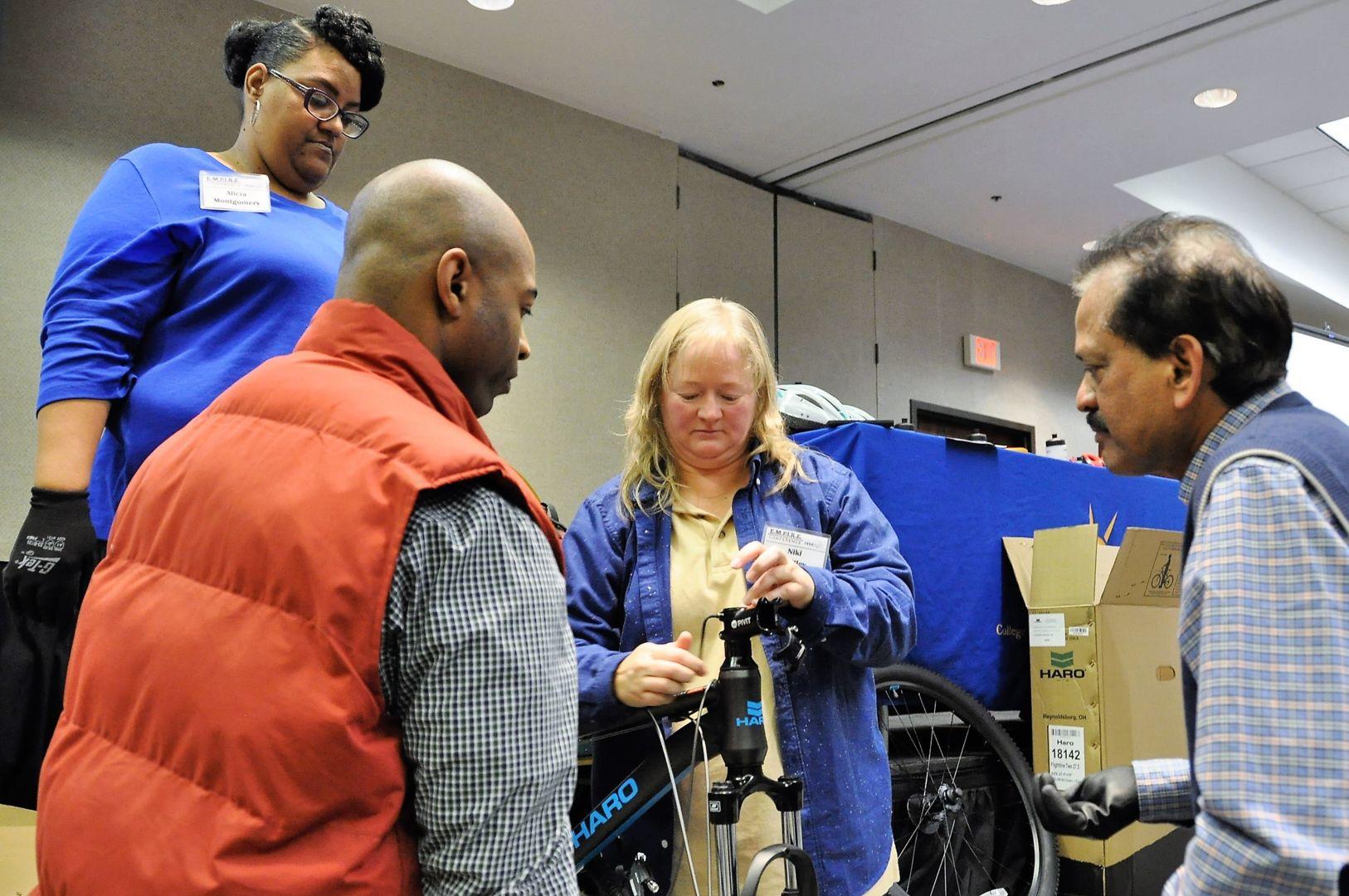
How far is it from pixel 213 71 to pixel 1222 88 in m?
4.09

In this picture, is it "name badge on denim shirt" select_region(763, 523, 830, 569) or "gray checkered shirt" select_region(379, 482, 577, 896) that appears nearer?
"gray checkered shirt" select_region(379, 482, 577, 896)

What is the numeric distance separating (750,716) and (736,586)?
303 millimetres

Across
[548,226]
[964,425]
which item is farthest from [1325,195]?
[548,226]

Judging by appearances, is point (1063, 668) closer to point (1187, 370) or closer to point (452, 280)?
point (1187, 370)

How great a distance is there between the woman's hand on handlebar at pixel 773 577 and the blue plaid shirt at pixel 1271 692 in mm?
548

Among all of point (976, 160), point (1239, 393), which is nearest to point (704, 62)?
point (976, 160)

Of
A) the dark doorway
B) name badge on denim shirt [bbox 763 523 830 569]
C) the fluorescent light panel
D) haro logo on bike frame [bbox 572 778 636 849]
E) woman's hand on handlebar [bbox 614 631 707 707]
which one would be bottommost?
haro logo on bike frame [bbox 572 778 636 849]

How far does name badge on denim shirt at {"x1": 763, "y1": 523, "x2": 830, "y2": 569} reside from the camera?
5.19 feet

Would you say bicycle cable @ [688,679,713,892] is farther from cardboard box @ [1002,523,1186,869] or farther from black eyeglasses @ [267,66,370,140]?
cardboard box @ [1002,523,1186,869]

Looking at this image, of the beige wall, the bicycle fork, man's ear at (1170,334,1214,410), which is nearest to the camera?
man's ear at (1170,334,1214,410)

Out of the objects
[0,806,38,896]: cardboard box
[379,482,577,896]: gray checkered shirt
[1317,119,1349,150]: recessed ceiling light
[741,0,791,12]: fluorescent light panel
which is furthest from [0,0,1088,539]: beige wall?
[379,482,577,896]: gray checkered shirt

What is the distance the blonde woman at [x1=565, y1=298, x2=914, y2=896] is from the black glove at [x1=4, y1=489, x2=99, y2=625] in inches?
26.4

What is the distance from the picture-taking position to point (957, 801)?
2814 mm

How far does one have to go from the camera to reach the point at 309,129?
172 cm
